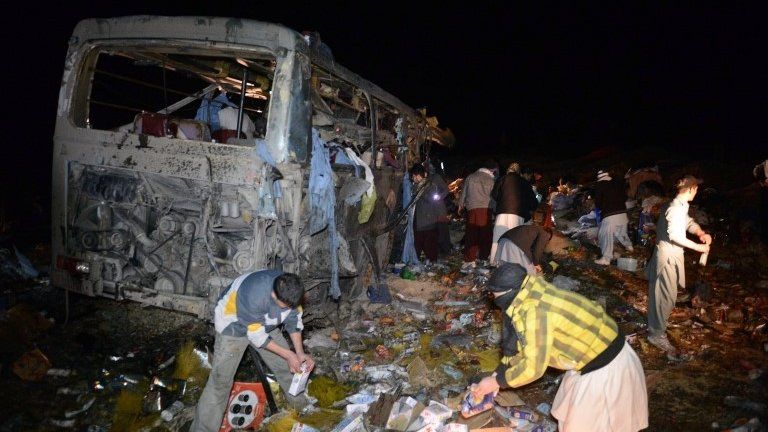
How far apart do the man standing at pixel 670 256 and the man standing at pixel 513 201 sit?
2288 mm

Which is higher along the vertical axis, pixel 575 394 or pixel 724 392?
pixel 575 394

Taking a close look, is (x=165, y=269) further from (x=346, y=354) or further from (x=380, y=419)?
(x=380, y=419)

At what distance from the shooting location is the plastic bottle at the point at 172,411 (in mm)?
3194

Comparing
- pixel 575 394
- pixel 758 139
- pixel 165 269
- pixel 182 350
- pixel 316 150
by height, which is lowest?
pixel 182 350

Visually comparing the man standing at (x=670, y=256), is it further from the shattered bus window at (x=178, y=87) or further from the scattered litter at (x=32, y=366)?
the scattered litter at (x=32, y=366)

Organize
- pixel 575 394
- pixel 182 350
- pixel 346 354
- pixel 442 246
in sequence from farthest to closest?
pixel 442 246
pixel 346 354
pixel 182 350
pixel 575 394

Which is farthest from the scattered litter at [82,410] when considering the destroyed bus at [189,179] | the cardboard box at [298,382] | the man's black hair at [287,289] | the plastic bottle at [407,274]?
the plastic bottle at [407,274]

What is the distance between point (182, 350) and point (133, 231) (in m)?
1.16

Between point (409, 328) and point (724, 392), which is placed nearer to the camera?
point (724, 392)

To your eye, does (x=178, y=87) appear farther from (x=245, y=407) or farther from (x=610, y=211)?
(x=610, y=211)

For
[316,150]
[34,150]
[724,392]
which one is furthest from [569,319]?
[34,150]

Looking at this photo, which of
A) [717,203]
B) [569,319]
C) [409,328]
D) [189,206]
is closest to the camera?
[569,319]

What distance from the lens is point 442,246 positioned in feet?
27.5

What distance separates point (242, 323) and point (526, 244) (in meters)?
3.54
